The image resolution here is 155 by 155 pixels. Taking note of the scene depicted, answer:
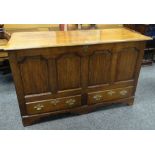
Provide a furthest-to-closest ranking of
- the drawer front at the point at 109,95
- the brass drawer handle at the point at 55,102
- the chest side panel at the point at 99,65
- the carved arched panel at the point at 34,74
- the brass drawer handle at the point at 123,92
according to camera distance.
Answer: the brass drawer handle at the point at 123,92 < the drawer front at the point at 109,95 < the brass drawer handle at the point at 55,102 < the chest side panel at the point at 99,65 < the carved arched panel at the point at 34,74

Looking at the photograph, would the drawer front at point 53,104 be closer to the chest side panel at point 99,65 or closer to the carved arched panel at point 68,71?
the carved arched panel at point 68,71

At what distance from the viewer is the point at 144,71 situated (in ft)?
10.3

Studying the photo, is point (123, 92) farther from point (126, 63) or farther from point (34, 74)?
point (34, 74)

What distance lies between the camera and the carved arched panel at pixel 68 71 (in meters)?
1.67

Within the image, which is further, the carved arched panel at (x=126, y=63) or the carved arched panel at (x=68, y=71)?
the carved arched panel at (x=126, y=63)

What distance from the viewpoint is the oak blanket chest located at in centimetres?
158

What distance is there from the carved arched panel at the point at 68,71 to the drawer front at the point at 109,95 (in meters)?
0.26

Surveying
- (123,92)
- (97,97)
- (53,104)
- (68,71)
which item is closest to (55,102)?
(53,104)

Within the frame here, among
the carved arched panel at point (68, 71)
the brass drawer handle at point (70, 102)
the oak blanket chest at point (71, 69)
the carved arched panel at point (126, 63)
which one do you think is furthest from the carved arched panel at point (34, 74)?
the carved arched panel at point (126, 63)

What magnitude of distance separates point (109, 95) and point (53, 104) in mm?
684

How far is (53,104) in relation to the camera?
73.5 inches

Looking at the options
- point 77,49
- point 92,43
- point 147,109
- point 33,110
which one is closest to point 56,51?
point 77,49

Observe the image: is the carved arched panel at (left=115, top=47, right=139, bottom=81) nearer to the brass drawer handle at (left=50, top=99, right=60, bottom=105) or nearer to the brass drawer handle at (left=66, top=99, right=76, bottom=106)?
the brass drawer handle at (left=66, top=99, right=76, bottom=106)

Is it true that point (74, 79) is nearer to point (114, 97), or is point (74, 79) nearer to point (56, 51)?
point (56, 51)
